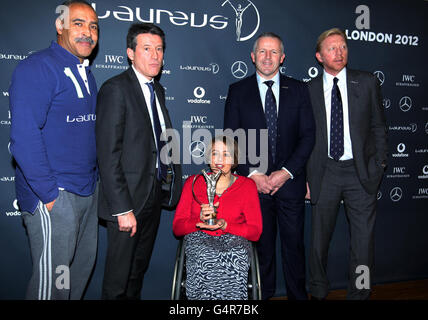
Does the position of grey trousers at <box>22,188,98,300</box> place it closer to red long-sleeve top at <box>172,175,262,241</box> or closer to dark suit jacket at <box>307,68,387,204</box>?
red long-sleeve top at <box>172,175,262,241</box>

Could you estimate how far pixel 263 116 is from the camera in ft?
8.80

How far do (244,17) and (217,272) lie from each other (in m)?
2.42

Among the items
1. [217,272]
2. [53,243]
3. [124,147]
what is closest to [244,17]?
[124,147]

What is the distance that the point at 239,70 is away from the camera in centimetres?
324

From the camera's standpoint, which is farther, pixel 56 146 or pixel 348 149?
pixel 348 149

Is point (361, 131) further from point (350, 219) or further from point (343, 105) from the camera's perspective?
point (350, 219)

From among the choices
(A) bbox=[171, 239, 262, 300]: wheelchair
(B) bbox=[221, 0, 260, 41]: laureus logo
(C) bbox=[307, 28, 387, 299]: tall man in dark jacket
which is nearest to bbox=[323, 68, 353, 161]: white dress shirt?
(C) bbox=[307, 28, 387, 299]: tall man in dark jacket

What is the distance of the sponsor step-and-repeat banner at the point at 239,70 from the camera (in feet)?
9.21

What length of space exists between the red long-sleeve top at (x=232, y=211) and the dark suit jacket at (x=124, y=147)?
31 centimetres

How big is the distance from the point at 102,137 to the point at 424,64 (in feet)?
12.3

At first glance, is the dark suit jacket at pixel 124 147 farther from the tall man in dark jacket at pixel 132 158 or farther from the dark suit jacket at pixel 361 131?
the dark suit jacket at pixel 361 131

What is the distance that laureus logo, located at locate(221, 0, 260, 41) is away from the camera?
3.17 metres
